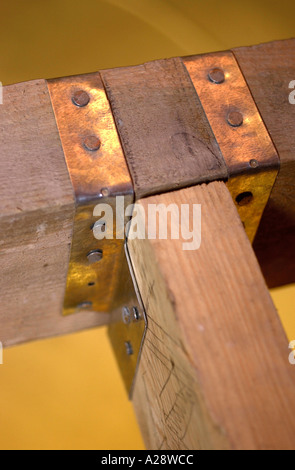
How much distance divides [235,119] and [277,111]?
0.08 metres

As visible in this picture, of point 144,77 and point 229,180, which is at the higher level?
point 144,77

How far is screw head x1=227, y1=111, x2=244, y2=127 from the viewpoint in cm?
90

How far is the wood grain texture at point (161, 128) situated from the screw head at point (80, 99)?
4 cm

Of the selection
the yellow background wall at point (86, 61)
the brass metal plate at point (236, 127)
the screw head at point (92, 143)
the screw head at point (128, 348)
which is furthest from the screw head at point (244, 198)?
the yellow background wall at point (86, 61)

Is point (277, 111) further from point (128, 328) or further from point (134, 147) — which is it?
point (128, 328)

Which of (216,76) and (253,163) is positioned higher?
(216,76)

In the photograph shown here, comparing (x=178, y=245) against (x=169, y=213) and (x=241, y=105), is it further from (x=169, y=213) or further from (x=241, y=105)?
(x=241, y=105)

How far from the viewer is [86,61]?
1562 mm

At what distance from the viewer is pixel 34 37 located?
5.04 feet

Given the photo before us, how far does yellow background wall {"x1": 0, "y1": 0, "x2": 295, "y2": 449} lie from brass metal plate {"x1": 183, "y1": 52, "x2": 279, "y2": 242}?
65 cm

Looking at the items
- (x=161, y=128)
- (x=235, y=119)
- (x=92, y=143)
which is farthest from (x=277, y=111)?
(x=92, y=143)

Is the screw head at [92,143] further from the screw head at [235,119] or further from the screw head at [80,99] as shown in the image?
the screw head at [235,119]
